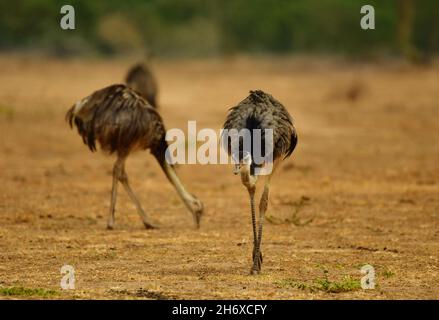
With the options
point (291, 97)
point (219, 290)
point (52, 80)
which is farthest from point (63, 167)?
point (52, 80)

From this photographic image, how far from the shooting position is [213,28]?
189 ft

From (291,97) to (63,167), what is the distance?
15.7m

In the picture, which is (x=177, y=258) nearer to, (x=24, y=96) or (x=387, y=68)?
(x=24, y=96)

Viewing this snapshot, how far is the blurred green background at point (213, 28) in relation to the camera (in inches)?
1916

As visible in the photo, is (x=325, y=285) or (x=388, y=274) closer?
(x=325, y=285)

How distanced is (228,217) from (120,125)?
1500 mm

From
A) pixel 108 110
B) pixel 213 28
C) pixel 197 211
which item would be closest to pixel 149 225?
pixel 197 211

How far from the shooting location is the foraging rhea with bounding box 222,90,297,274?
6.87m

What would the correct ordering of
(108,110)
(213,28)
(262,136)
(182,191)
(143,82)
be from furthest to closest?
(213,28)
(143,82)
(182,191)
(108,110)
(262,136)

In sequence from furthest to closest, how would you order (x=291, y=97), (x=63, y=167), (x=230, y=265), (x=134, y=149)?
(x=291, y=97) → (x=63, y=167) → (x=134, y=149) → (x=230, y=265)

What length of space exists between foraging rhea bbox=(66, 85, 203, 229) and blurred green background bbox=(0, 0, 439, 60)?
120 feet

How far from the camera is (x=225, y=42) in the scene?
5425cm

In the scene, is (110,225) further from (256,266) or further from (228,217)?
(256,266)

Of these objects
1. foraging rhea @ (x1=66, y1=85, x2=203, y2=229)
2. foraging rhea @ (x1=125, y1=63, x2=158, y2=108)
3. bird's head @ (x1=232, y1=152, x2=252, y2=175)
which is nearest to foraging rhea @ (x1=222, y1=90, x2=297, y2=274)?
bird's head @ (x1=232, y1=152, x2=252, y2=175)
